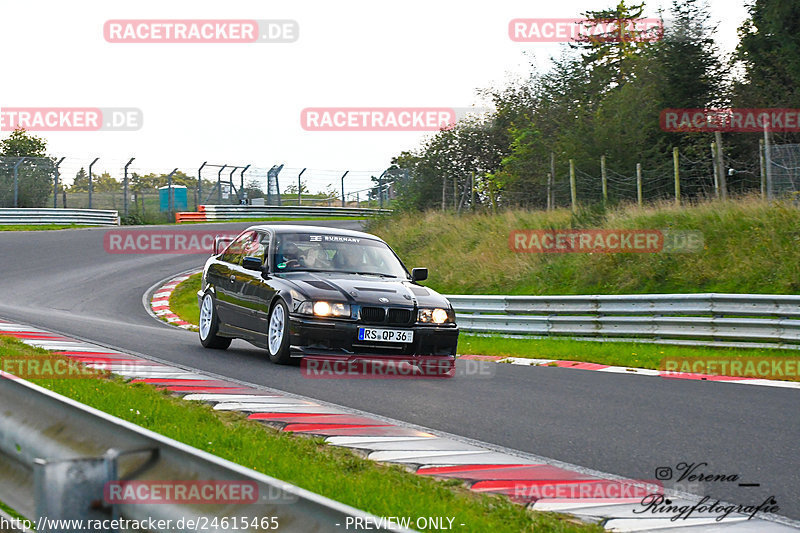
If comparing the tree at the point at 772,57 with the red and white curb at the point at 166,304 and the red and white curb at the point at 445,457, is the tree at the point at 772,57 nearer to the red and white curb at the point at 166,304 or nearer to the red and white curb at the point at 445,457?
the red and white curb at the point at 166,304

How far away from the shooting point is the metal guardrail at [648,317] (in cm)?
1309

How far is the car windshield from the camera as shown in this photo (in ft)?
36.8

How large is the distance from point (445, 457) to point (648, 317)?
9792 mm

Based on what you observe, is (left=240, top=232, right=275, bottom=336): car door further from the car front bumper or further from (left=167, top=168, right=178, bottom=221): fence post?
(left=167, top=168, right=178, bottom=221): fence post

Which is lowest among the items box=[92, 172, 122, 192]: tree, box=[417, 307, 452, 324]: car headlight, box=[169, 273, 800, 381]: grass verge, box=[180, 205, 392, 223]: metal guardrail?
box=[169, 273, 800, 381]: grass verge

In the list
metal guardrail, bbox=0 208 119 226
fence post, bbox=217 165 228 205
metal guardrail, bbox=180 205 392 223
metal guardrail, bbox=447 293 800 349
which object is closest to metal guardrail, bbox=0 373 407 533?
metal guardrail, bbox=447 293 800 349

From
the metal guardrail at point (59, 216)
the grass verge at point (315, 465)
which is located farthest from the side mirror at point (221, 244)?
the metal guardrail at point (59, 216)

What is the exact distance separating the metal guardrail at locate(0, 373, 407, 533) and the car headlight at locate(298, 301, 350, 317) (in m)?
5.90

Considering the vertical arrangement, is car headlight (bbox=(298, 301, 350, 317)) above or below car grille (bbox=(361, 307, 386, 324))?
above

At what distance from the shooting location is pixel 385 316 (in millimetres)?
10031

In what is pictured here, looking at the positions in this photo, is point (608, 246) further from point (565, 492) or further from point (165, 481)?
point (165, 481)

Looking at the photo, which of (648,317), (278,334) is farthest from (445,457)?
(648,317)

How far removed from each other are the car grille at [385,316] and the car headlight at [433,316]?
0.51 ft

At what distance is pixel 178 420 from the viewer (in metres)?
6.63
